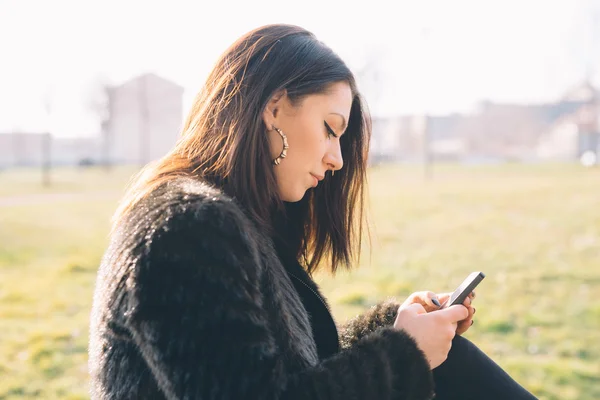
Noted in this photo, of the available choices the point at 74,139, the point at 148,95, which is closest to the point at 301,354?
the point at 148,95

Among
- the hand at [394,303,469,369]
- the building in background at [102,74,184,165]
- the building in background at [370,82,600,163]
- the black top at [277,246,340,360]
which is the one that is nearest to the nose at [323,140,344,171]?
the black top at [277,246,340,360]

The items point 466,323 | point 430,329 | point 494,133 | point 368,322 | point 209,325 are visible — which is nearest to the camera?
point 209,325

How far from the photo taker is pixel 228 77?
186 centimetres

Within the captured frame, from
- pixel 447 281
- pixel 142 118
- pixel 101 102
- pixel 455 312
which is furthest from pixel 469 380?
pixel 142 118

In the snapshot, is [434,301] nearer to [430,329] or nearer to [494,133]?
[430,329]

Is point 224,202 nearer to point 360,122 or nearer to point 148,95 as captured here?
point 360,122

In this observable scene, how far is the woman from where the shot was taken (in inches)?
56.1

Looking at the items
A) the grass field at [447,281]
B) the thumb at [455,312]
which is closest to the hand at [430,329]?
the thumb at [455,312]

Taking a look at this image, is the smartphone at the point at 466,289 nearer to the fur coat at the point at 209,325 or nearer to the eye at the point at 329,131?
the fur coat at the point at 209,325

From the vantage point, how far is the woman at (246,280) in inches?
Answer: 56.1

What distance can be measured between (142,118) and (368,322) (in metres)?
53.6

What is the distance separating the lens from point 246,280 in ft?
4.90

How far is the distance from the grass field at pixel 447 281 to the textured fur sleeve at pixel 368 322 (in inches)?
15.6

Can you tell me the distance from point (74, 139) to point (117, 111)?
9.45 m
